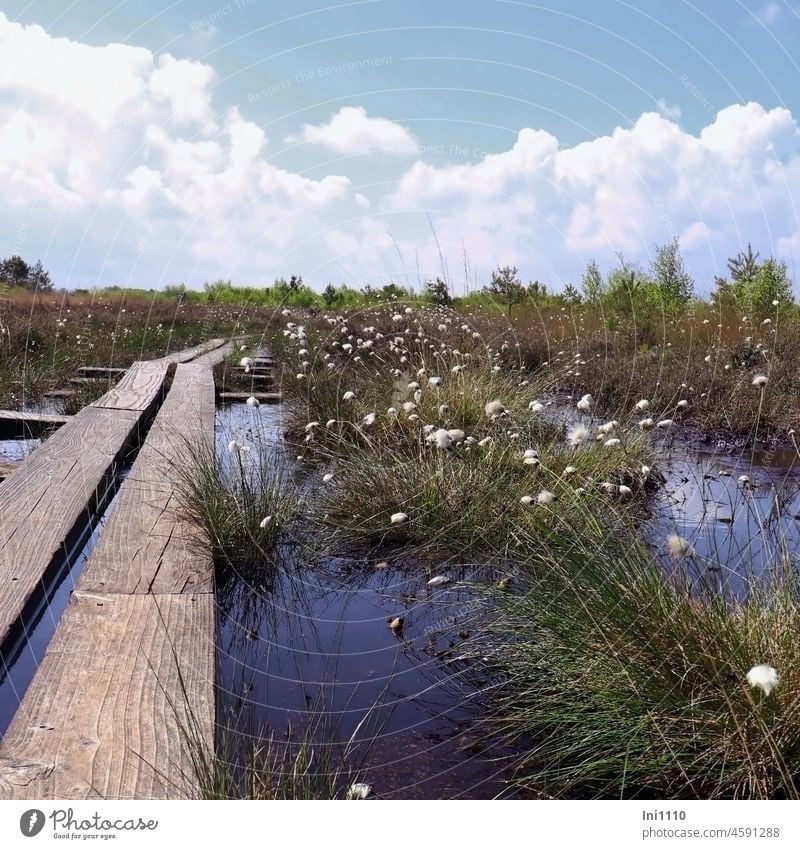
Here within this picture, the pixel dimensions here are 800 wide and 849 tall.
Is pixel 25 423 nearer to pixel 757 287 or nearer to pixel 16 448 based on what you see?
pixel 16 448

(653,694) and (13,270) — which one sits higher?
(13,270)

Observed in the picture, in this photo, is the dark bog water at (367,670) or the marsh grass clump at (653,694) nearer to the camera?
the marsh grass clump at (653,694)

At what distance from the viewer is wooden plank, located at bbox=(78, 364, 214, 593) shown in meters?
2.78

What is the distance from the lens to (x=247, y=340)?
1251cm

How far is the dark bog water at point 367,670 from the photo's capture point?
84.7 inches

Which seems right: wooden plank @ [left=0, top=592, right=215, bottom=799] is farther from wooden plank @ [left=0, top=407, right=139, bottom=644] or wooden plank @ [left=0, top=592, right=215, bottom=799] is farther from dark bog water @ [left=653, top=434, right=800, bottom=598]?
dark bog water @ [left=653, top=434, right=800, bottom=598]

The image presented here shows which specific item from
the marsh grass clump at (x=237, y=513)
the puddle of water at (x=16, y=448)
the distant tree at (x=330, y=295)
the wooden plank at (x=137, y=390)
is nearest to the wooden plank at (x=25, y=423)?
the puddle of water at (x=16, y=448)

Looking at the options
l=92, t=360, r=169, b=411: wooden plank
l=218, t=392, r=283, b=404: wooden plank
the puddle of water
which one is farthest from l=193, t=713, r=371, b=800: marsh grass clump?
l=218, t=392, r=283, b=404: wooden plank

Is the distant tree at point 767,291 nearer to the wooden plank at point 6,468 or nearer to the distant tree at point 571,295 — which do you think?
the distant tree at point 571,295

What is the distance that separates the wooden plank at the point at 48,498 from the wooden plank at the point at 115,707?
33 cm

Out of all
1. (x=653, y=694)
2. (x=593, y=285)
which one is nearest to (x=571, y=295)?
(x=593, y=285)

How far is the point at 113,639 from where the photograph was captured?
7.60ft

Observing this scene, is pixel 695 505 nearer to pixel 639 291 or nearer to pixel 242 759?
pixel 242 759

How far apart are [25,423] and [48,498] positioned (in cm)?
244
